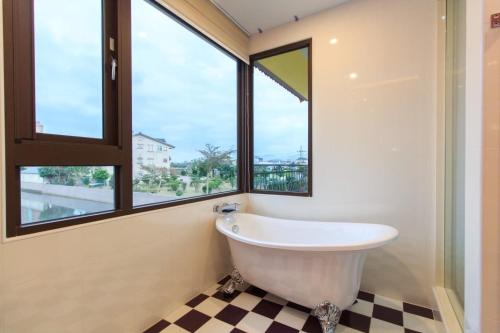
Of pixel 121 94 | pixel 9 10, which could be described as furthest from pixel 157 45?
pixel 9 10

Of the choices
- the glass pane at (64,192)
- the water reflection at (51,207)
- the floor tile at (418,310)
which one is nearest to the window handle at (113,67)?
the glass pane at (64,192)

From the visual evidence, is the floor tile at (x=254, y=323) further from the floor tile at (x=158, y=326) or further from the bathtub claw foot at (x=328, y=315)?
the floor tile at (x=158, y=326)

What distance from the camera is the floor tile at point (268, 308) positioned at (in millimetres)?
1679

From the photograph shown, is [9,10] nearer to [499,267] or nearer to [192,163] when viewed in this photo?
[192,163]

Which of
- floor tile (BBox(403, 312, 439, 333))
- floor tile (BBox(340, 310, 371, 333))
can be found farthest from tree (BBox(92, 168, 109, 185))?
floor tile (BBox(403, 312, 439, 333))

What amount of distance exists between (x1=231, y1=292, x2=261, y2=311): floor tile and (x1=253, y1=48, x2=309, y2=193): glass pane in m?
1.06

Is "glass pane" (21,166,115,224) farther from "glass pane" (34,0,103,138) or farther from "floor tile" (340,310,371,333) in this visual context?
"floor tile" (340,310,371,333)

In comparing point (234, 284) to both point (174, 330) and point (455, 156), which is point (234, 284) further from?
point (455, 156)

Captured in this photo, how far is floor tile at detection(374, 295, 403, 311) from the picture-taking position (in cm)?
177

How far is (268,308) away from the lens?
1.75m

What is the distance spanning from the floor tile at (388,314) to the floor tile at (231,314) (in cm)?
98

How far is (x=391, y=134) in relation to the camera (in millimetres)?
1893

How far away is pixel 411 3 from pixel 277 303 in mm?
2652

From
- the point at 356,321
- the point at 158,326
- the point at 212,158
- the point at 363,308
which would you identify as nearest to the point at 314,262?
the point at 356,321
